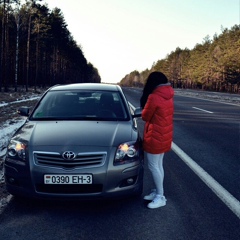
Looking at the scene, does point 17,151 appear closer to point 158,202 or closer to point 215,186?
point 158,202

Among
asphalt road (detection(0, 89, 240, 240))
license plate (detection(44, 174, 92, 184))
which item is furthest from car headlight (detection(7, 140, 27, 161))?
asphalt road (detection(0, 89, 240, 240))

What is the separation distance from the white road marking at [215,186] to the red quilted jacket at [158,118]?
3.48ft

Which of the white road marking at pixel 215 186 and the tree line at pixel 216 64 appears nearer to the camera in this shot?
the white road marking at pixel 215 186

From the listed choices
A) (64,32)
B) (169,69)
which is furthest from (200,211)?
(169,69)

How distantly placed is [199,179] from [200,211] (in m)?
1.22

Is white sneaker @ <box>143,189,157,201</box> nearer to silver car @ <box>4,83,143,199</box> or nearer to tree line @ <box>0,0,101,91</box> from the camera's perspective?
silver car @ <box>4,83,143,199</box>

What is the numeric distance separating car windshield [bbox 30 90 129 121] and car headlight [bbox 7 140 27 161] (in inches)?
35.8

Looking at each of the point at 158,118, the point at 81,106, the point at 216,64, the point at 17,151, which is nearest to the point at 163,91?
the point at 158,118

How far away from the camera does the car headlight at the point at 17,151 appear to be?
3513mm

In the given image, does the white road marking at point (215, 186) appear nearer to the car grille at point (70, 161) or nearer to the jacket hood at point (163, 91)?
the jacket hood at point (163, 91)

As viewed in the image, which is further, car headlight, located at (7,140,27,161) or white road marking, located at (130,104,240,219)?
white road marking, located at (130,104,240,219)

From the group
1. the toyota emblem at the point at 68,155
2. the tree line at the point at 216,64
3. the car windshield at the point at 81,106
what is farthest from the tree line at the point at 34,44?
the tree line at the point at 216,64

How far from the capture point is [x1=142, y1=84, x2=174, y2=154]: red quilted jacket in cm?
368

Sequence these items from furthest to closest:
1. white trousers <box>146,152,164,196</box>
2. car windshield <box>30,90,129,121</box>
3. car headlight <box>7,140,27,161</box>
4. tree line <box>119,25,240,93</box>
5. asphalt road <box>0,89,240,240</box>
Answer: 1. tree line <box>119,25,240,93</box>
2. car windshield <box>30,90,129,121</box>
3. white trousers <box>146,152,164,196</box>
4. car headlight <box>7,140,27,161</box>
5. asphalt road <box>0,89,240,240</box>
